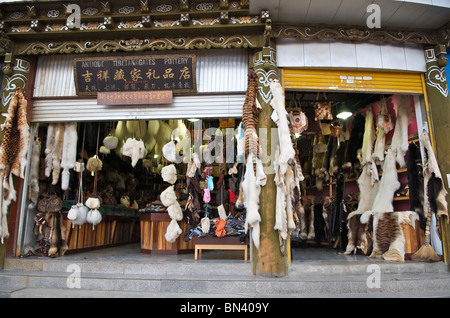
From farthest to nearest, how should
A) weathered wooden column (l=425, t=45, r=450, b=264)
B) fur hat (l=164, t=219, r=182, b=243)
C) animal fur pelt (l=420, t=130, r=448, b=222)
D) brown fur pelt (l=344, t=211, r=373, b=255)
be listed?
brown fur pelt (l=344, t=211, r=373, b=255) < fur hat (l=164, t=219, r=182, b=243) < weathered wooden column (l=425, t=45, r=450, b=264) < animal fur pelt (l=420, t=130, r=448, b=222)

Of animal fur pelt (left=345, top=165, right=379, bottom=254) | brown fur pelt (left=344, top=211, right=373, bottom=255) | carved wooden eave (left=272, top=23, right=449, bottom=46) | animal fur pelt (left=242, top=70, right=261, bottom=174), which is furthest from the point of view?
animal fur pelt (left=345, top=165, right=379, bottom=254)

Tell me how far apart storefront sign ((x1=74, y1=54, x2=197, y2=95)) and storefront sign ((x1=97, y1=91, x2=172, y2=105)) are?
94 millimetres

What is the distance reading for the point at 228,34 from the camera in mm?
6168

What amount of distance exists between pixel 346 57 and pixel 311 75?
2.64 ft

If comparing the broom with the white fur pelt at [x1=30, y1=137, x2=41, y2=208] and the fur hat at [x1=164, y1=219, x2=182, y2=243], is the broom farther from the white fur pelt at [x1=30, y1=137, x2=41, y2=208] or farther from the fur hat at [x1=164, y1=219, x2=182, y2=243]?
the white fur pelt at [x1=30, y1=137, x2=41, y2=208]

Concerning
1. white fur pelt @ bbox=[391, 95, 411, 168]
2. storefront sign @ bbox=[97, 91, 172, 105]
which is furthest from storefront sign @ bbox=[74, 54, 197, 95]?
white fur pelt @ bbox=[391, 95, 411, 168]

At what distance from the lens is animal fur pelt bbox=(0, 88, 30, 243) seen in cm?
593

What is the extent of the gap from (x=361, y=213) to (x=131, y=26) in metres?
6.89

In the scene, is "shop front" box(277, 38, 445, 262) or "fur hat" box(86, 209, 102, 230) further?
"fur hat" box(86, 209, 102, 230)

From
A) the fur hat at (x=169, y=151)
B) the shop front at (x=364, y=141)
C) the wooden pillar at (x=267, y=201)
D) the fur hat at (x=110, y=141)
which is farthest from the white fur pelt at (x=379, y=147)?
the fur hat at (x=110, y=141)

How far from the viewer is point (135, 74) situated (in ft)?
20.6

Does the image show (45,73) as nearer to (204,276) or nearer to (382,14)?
(204,276)

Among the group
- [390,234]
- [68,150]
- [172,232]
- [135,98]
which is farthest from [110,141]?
[390,234]

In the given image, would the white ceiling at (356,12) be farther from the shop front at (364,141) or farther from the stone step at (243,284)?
the stone step at (243,284)
